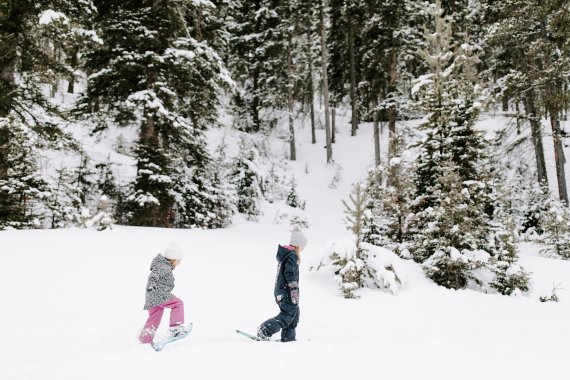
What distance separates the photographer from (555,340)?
5.91m

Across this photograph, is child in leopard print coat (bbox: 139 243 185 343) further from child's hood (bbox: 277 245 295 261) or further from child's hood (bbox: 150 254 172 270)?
child's hood (bbox: 277 245 295 261)

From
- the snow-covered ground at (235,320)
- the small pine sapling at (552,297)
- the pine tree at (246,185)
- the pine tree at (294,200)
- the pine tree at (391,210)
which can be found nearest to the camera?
the snow-covered ground at (235,320)

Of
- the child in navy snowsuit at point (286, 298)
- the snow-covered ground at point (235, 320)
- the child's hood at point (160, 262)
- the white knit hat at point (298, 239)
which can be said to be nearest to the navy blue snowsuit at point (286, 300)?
the child in navy snowsuit at point (286, 298)

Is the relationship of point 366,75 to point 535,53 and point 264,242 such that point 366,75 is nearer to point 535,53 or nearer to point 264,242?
point 535,53

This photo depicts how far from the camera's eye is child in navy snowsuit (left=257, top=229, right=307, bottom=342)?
548 cm

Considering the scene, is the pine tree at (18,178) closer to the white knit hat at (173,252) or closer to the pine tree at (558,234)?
the white knit hat at (173,252)

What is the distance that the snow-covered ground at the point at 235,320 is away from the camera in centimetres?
437

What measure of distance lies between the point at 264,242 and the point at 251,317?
601 cm

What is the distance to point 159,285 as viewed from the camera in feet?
17.6

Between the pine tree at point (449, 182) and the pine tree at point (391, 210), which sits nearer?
the pine tree at point (449, 182)

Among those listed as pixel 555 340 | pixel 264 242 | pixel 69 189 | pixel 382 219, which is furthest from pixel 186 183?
pixel 555 340

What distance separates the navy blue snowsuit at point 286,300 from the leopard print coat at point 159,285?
1.37m

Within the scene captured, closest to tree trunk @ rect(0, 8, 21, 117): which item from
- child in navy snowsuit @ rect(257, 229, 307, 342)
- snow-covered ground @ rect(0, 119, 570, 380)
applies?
snow-covered ground @ rect(0, 119, 570, 380)

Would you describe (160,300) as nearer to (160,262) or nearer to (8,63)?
(160,262)
